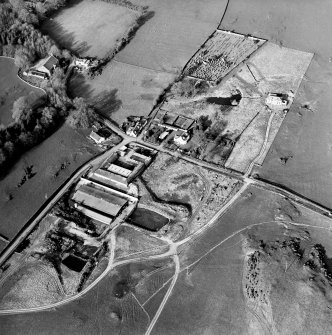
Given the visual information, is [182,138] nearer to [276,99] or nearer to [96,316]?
[276,99]

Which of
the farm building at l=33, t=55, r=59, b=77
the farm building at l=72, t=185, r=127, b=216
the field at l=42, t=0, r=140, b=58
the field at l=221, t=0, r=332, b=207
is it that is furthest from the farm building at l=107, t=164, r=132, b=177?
the field at l=42, t=0, r=140, b=58

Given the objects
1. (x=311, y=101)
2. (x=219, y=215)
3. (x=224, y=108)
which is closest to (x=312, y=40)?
(x=311, y=101)

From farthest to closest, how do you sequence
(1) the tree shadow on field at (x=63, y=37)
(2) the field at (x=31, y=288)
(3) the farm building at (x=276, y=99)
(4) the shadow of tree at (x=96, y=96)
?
(1) the tree shadow on field at (x=63, y=37), (4) the shadow of tree at (x=96, y=96), (3) the farm building at (x=276, y=99), (2) the field at (x=31, y=288)

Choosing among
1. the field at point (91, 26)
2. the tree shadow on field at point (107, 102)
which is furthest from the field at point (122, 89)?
the field at point (91, 26)

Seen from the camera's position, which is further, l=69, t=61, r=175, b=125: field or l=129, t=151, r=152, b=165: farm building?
l=69, t=61, r=175, b=125: field

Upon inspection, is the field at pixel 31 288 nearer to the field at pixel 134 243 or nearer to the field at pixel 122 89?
the field at pixel 134 243

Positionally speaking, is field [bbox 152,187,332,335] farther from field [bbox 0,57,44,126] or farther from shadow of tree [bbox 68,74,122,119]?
field [bbox 0,57,44,126]

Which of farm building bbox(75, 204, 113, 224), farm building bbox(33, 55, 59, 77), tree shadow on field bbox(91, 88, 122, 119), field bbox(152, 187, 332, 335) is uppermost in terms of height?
farm building bbox(33, 55, 59, 77)
